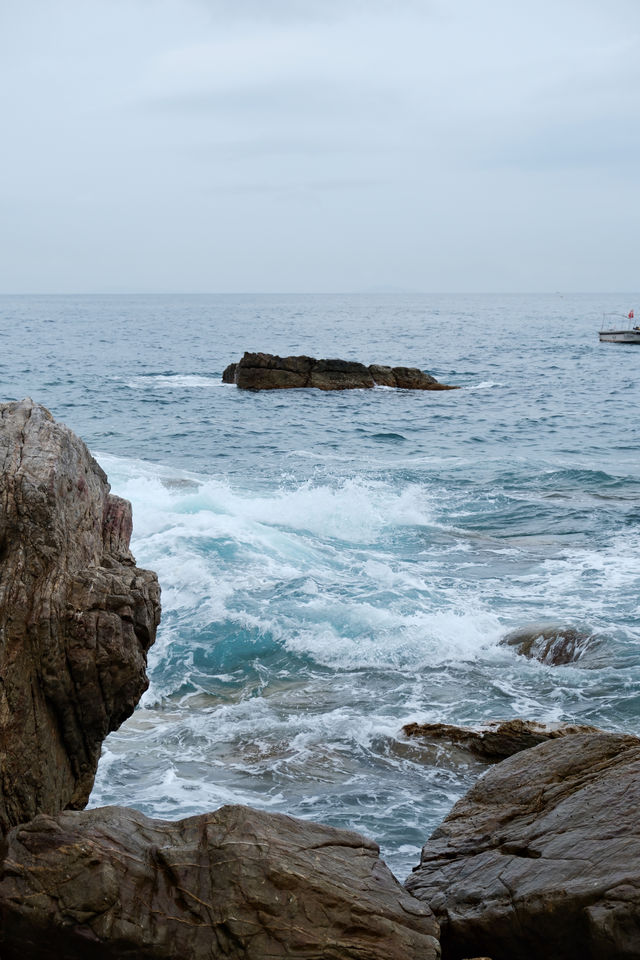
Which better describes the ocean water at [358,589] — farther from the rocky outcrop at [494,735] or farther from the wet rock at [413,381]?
the wet rock at [413,381]

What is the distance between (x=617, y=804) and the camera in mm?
5383

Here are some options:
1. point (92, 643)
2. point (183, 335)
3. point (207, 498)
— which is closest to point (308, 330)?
point (183, 335)

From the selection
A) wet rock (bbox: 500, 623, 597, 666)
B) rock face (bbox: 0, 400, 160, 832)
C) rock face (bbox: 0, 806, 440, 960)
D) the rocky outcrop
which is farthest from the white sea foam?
rock face (bbox: 0, 806, 440, 960)

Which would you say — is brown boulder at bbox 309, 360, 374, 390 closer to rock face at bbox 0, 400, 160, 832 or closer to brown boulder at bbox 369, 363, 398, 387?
brown boulder at bbox 369, 363, 398, 387

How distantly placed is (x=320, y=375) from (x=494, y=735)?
33.5 meters

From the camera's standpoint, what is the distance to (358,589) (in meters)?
13.8

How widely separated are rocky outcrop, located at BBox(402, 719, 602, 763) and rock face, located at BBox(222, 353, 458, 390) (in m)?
32.4

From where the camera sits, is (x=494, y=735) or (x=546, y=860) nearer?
(x=546, y=860)

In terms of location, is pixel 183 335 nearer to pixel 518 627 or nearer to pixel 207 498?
pixel 207 498

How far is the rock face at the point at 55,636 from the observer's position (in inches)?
217

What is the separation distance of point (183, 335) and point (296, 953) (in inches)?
3108

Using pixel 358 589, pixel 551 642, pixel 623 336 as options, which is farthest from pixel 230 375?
pixel 623 336

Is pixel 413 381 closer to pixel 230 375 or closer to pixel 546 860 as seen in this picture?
pixel 230 375

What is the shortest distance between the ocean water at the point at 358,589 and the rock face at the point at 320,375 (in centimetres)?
623
